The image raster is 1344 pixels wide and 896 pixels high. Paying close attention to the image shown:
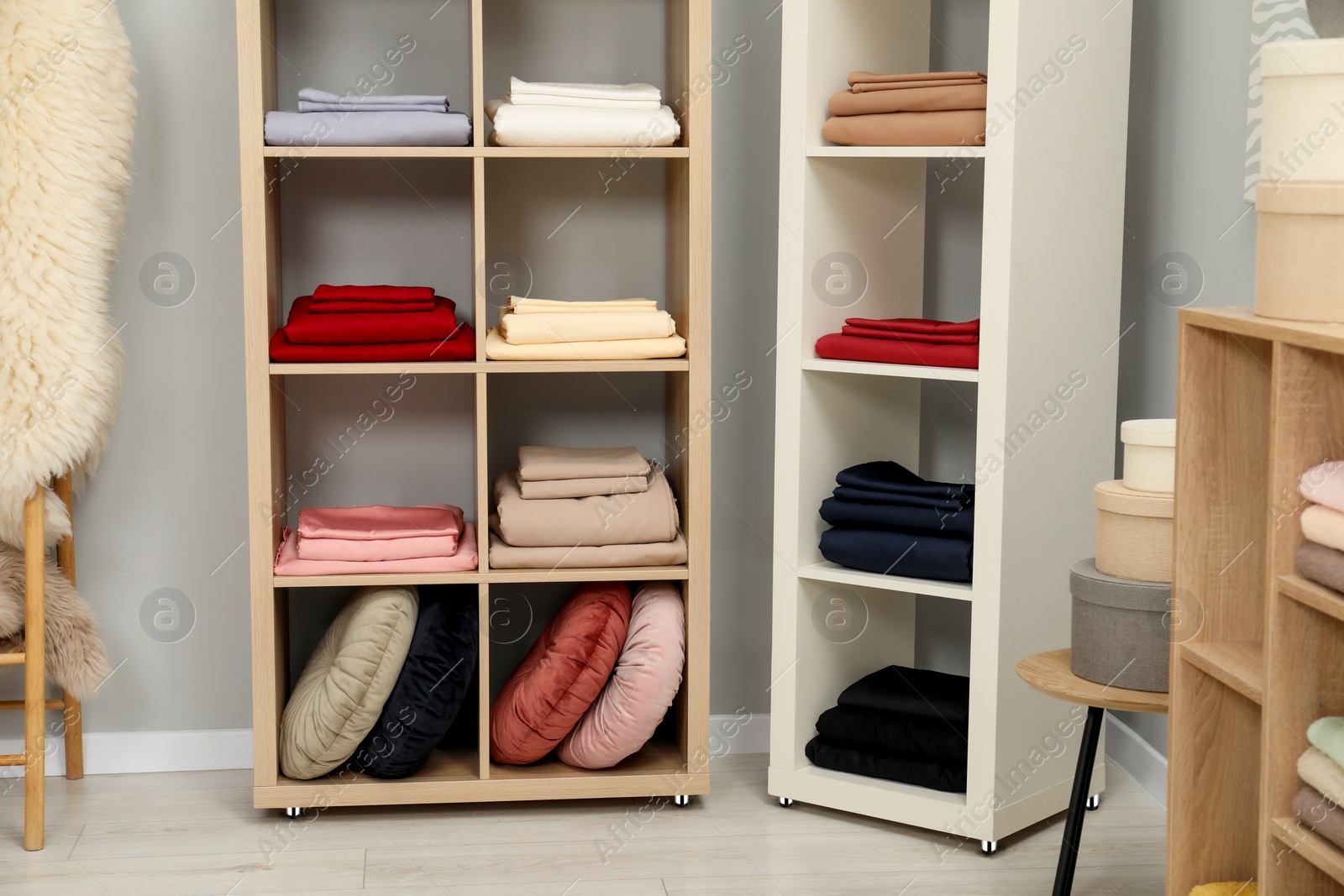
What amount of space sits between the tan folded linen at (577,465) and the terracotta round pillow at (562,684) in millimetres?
251

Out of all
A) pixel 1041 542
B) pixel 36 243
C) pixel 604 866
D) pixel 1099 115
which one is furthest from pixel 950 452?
pixel 36 243

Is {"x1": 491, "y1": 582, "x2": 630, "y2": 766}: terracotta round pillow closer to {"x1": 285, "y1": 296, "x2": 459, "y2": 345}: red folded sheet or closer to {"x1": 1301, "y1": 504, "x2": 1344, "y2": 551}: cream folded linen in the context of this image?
{"x1": 285, "y1": 296, "x2": 459, "y2": 345}: red folded sheet

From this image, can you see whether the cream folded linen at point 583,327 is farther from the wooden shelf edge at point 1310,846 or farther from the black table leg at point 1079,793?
the wooden shelf edge at point 1310,846

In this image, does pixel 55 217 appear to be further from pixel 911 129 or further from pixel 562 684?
pixel 911 129

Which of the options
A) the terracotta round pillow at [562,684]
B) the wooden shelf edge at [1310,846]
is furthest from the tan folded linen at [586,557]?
the wooden shelf edge at [1310,846]

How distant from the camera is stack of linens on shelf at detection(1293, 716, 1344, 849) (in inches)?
53.9

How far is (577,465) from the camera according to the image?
248cm

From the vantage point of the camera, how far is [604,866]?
7.50ft

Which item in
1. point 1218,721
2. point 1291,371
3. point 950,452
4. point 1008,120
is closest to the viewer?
point 1291,371

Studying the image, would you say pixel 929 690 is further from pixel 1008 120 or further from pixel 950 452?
pixel 1008 120

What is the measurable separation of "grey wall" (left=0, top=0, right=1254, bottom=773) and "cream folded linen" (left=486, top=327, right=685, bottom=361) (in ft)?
1.27

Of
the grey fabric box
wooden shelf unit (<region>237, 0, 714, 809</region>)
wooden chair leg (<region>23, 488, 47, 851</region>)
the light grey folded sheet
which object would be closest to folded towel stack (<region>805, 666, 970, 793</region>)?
wooden shelf unit (<region>237, 0, 714, 809</region>)

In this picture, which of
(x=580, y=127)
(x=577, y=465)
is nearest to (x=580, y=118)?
(x=580, y=127)

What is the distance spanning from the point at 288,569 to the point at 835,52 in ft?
4.61
